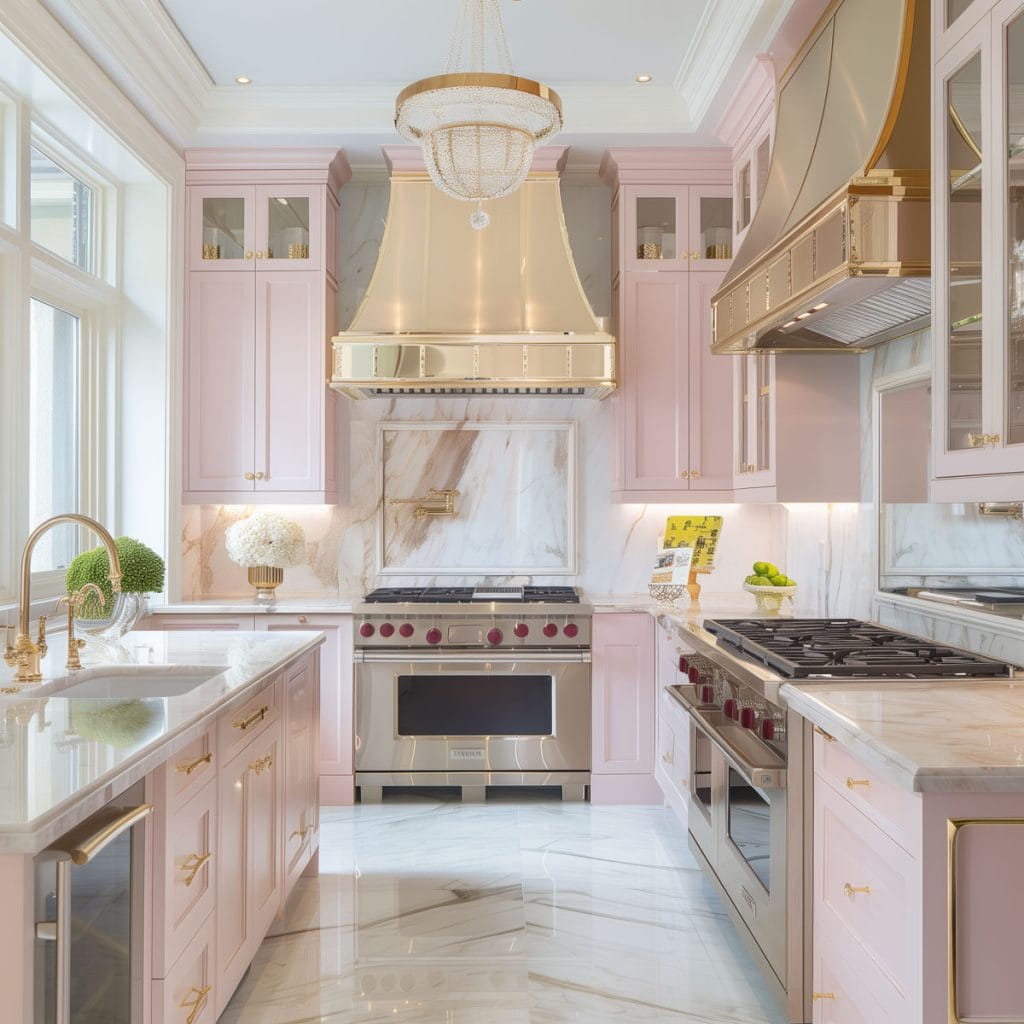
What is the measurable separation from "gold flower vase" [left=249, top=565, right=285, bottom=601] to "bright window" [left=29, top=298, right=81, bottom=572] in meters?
0.75

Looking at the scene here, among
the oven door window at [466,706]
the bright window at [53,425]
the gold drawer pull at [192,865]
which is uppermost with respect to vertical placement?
the bright window at [53,425]

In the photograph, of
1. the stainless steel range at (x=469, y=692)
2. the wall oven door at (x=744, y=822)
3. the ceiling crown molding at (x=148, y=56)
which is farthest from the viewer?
the stainless steel range at (x=469, y=692)

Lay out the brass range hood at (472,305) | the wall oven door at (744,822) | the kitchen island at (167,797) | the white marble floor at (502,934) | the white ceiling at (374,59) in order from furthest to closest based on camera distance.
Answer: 1. the brass range hood at (472,305)
2. the white ceiling at (374,59)
3. the white marble floor at (502,934)
4. the wall oven door at (744,822)
5. the kitchen island at (167,797)

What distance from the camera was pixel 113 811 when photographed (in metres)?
1.57

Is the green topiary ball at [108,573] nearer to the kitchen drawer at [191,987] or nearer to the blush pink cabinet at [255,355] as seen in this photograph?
the kitchen drawer at [191,987]

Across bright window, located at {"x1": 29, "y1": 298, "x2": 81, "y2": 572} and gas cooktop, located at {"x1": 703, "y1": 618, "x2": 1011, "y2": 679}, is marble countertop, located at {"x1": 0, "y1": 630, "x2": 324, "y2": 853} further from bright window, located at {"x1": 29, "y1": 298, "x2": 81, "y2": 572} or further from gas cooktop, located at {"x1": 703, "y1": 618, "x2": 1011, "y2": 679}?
gas cooktop, located at {"x1": 703, "y1": 618, "x2": 1011, "y2": 679}

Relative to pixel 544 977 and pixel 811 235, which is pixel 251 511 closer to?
pixel 544 977

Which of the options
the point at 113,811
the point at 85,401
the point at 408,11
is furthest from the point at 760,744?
Result: the point at 85,401

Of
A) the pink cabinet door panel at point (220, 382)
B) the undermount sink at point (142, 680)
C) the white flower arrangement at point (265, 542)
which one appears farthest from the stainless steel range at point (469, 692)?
the undermount sink at point (142, 680)

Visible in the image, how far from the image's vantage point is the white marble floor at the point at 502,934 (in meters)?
2.42

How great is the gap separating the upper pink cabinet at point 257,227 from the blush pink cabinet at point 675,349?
141 cm

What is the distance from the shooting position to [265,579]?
4215mm

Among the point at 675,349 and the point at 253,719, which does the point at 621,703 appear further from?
the point at 253,719

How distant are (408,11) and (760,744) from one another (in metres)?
2.78
